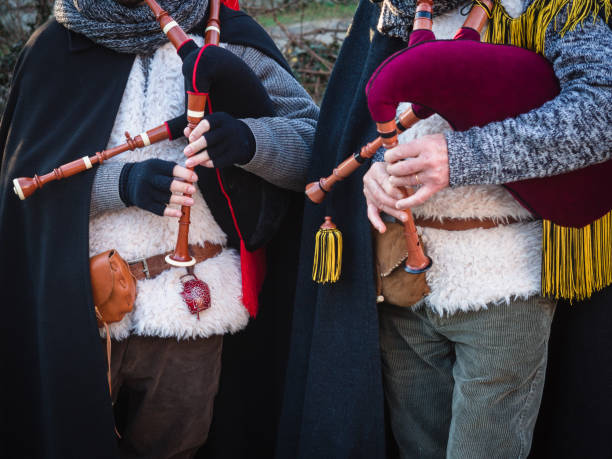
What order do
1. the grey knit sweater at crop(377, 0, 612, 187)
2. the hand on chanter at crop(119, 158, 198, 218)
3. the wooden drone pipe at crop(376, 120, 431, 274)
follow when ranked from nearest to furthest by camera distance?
the grey knit sweater at crop(377, 0, 612, 187) → the wooden drone pipe at crop(376, 120, 431, 274) → the hand on chanter at crop(119, 158, 198, 218)

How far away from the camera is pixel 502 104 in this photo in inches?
42.9

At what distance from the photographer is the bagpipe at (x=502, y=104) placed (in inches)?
42.1

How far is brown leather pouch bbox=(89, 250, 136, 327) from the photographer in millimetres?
1443

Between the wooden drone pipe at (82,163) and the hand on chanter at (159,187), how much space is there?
0.21 ft

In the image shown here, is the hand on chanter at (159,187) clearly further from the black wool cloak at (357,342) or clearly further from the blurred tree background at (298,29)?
the blurred tree background at (298,29)

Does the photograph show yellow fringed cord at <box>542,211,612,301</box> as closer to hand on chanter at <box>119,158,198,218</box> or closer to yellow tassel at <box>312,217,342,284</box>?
yellow tassel at <box>312,217,342,284</box>

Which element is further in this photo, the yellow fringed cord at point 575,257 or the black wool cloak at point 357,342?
the black wool cloak at point 357,342

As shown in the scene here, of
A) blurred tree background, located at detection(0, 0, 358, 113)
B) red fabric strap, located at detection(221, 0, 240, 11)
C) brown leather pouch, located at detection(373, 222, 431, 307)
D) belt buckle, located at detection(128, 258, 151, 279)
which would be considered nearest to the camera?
brown leather pouch, located at detection(373, 222, 431, 307)

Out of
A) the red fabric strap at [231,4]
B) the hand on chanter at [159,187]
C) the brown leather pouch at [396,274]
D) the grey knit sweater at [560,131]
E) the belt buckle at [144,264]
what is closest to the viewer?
the grey knit sweater at [560,131]

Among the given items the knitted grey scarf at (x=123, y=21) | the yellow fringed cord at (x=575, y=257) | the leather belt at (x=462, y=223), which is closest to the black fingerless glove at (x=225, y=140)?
the knitted grey scarf at (x=123, y=21)

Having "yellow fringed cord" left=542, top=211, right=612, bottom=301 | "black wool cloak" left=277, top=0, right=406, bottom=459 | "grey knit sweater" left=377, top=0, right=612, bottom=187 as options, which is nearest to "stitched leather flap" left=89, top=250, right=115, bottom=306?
"black wool cloak" left=277, top=0, right=406, bottom=459

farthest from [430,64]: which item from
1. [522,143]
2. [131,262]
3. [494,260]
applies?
[131,262]

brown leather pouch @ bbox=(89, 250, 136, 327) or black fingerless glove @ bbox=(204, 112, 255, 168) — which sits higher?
black fingerless glove @ bbox=(204, 112, 255, 168)

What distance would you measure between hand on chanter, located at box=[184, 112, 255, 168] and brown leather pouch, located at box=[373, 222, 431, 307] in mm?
413
